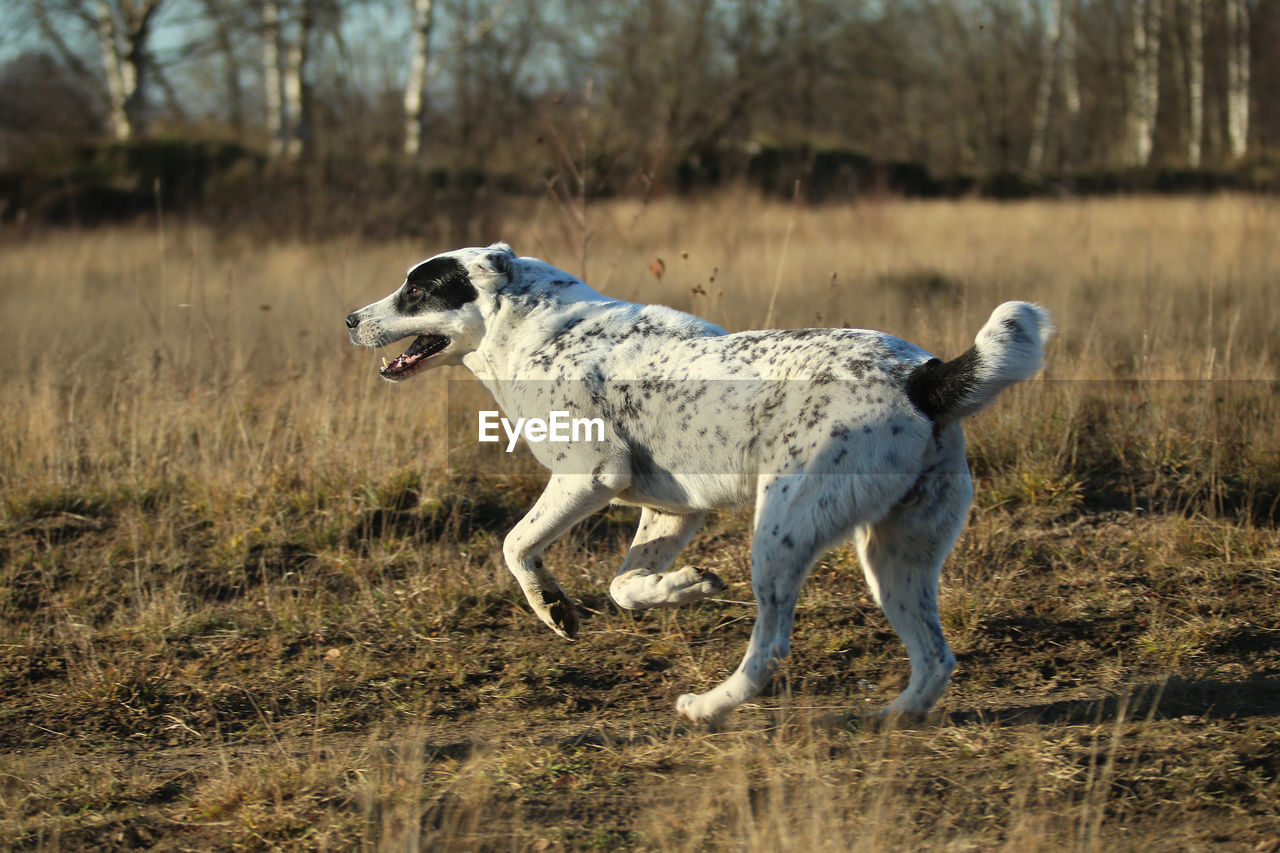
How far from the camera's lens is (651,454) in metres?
4.05

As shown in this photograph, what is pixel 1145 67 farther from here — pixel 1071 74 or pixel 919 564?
pixel 919 564

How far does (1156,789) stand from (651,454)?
1920 millimetres

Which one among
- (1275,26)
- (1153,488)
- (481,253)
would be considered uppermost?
(1275,26)

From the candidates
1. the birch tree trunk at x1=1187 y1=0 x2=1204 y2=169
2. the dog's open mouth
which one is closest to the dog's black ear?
the dog's open mouth

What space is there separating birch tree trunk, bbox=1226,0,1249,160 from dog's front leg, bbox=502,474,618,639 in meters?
26.1

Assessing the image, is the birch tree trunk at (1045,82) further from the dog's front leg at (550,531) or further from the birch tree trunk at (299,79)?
the dog's front leg at (550,531)

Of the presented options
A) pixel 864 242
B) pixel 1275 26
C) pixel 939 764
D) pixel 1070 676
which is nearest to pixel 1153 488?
pixel 1070 676

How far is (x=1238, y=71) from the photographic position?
26.8 m

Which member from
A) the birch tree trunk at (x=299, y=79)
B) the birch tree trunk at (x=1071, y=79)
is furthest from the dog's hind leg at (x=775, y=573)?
the birch tree trunk at (x=1071, y=79)

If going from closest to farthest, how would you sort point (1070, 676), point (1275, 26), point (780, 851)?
point (780, 851) < point (1070, 676) < point (1275, 26)

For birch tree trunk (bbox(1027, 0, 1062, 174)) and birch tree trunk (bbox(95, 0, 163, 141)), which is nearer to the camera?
birch tree trunk (bbox(95, 0, 163, 141))

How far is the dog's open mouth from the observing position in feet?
14.9

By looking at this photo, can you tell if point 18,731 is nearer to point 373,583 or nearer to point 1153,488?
point 373,583

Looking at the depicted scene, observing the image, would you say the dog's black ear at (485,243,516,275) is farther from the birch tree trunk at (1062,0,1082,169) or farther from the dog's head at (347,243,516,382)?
the birch tree trunk at (1062,0,1082,169)
